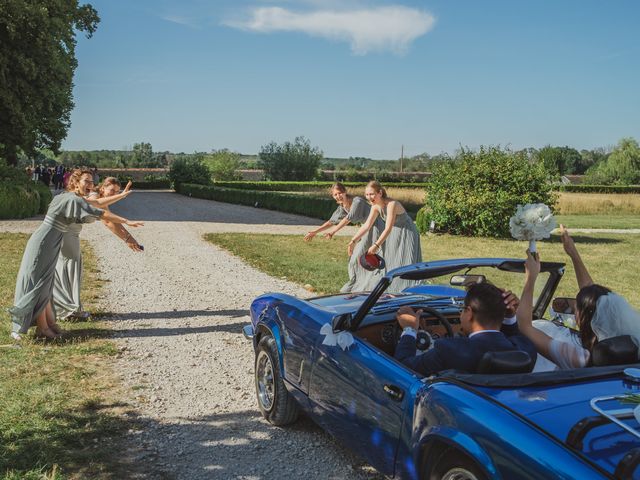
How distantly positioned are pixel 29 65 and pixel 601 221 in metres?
26.0

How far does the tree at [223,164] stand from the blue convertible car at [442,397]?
75.0 metres

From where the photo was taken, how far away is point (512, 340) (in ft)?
11.7

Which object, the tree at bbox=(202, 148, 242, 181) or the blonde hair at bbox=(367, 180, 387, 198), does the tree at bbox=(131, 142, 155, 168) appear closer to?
the tree at bbox=(202, 148, 242, 181)

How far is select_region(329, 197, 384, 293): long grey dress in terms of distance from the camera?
8.57 m

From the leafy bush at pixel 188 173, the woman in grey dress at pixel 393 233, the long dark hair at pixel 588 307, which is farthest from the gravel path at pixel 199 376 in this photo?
the leafy bush at pixel 188 173

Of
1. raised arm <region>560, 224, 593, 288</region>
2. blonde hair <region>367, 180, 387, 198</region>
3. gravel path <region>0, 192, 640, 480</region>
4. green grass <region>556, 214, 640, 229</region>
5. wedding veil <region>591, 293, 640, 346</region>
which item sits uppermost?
blonde hair <region>367, 180, 387, 198</region>

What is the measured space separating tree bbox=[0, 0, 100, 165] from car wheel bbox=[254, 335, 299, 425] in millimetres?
25419

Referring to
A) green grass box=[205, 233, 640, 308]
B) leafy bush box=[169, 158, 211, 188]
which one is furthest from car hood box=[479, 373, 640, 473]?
leafy bush box=[169, 158, 211, 188]

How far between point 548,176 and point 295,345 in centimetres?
1720

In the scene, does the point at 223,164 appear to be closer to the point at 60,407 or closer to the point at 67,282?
the point at 67,282

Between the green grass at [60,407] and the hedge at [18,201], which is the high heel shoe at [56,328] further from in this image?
the hedge at [18,201]

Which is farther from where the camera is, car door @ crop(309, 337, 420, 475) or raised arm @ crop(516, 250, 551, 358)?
raised arm @ crop(516, 250, 551, 358)

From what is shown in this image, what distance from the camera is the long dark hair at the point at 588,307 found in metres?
3.47

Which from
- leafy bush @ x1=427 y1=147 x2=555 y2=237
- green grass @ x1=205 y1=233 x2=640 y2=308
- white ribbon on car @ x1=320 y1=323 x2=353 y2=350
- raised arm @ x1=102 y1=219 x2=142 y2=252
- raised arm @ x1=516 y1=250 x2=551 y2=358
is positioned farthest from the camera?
leafy bush @ x1=427 y1=147 x2=555 y2=237
